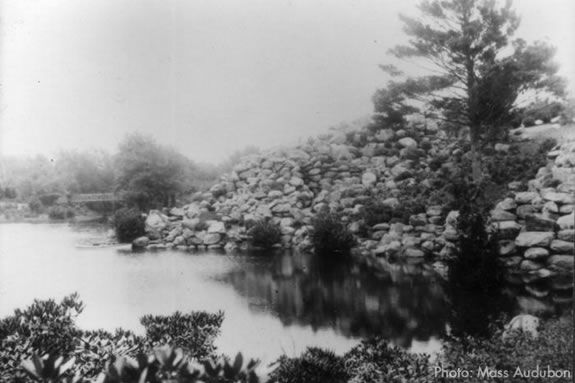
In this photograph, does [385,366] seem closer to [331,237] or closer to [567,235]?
[567,235]

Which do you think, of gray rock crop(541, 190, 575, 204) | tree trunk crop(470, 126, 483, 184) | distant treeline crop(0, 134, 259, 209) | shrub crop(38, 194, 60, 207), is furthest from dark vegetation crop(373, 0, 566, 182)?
shrub crop(38, 194, 60, 207)

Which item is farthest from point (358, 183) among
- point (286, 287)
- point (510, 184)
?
point (286, 287)

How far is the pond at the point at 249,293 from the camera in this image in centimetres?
630

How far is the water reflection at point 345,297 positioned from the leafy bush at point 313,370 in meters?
1.91

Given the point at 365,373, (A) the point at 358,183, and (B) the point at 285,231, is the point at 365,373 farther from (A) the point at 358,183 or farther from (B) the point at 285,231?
(A) the point at 358,183

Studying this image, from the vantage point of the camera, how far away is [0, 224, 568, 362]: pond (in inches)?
248

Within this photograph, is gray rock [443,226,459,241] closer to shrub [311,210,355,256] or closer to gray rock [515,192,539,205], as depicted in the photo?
gray rock [515,192,539,205]

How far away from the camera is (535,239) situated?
8.59 meters

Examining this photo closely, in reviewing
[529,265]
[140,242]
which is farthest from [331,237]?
[140,242]

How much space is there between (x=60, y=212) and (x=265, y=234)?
6.88 m

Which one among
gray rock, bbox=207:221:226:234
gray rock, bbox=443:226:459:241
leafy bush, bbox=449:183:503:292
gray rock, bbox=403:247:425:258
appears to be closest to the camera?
leafy bush, bbox=449:183:503:292

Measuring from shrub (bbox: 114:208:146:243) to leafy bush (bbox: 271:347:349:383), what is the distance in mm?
10824

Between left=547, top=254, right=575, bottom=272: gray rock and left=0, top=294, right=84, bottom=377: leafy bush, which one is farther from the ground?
left=0, top=294, right=84, bottom=377: leafy bush

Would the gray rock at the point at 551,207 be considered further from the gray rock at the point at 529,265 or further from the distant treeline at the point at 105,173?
the distant treeline at the point at 105,173
